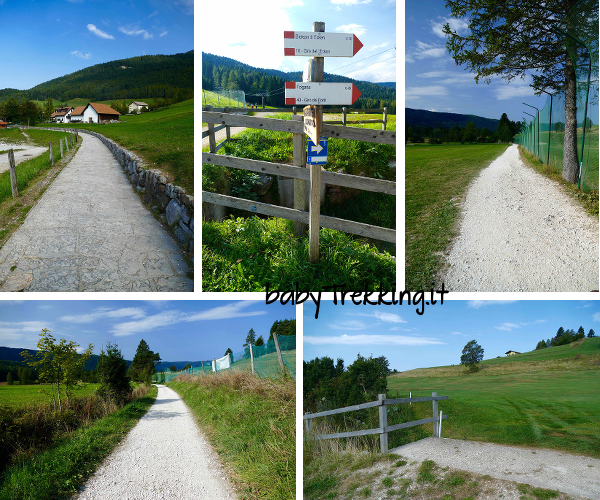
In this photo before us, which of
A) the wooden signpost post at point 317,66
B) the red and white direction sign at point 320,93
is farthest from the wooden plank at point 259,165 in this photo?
the red and white direction sign at point 320,93

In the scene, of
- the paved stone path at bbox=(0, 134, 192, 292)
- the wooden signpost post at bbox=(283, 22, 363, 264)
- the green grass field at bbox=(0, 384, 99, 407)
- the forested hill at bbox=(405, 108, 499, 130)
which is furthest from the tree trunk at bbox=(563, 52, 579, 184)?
the green grass field at bbox=(0, 384, 99, 407)

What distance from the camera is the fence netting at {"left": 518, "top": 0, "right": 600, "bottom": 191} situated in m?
3.14

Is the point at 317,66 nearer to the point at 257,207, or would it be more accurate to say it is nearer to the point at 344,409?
the point at 257,207

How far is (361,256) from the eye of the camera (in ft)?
10.9

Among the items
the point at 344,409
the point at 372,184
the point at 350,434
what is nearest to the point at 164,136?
the point at 372,184

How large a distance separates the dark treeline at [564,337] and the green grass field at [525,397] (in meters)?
0.07

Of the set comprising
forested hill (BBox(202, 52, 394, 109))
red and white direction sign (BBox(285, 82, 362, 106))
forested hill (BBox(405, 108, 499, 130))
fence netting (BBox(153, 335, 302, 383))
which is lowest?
fence netting (BBox(153, 335, 302, 383))

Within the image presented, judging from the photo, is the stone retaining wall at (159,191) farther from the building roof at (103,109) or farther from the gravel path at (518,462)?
the gravel path at (518,462)

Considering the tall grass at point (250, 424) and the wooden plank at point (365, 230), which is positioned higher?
the wooden plank at point (365, 230)

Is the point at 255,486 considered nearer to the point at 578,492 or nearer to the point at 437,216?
the point at 578,492

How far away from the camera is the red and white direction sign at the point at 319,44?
106 inches

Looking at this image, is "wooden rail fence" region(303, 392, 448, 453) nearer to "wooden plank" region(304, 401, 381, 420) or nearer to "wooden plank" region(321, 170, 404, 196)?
"wooden plank" region(304, 401, 381, 420)

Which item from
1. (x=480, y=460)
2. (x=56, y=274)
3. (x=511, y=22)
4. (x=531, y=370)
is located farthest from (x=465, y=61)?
(x=56, y=274)

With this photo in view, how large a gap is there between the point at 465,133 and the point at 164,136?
9.65 feet
